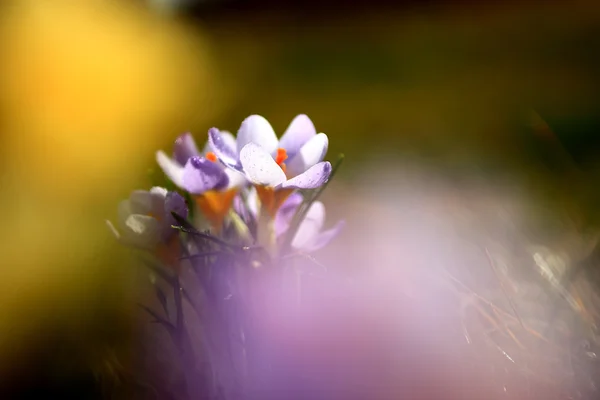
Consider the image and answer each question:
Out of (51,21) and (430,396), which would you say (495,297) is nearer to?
(430,396)

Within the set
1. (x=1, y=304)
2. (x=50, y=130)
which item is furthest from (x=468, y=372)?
(x=50, y=130)

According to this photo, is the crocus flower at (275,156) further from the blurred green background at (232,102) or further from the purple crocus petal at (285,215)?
the blurred green background at (232,102)

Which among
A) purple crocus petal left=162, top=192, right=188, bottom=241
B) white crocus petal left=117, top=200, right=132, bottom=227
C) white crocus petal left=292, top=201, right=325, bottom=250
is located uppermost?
white crocus petal left=117, top=200, right=132, bottom=227

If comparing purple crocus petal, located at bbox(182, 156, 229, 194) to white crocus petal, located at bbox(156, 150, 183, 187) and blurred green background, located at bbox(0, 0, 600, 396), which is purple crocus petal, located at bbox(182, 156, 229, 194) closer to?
white crocus petal, located at bbox(156, 150, 183, 187)

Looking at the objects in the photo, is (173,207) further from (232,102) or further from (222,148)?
(232,102)

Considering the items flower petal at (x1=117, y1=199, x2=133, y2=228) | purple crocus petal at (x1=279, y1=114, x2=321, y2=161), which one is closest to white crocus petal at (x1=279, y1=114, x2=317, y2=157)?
purple crocus petal at (x1=279, y1=114, x2=321, y2=161)

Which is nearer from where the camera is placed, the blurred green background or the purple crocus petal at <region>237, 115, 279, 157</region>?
the purple crocus petal at <region>237, 115, 279, 157</region>

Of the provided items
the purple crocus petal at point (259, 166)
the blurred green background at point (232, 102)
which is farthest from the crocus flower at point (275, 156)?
the blurred green background at point (232, 102)
